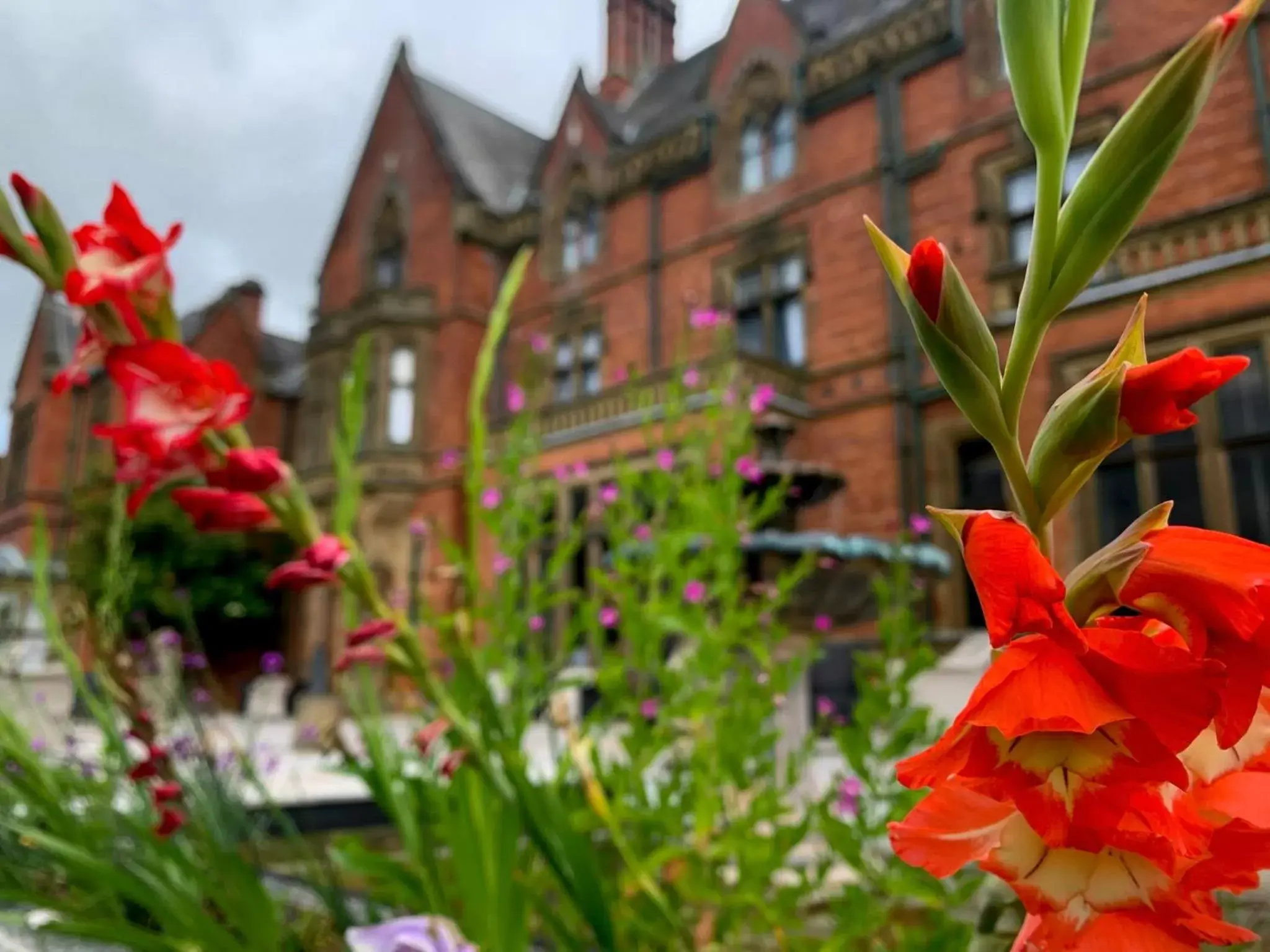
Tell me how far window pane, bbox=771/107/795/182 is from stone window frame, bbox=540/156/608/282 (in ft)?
7.24

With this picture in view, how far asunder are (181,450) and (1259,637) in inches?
22.1

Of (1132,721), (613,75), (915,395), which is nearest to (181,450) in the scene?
(1132,721)

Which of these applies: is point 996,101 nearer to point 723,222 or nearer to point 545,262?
point 723,222

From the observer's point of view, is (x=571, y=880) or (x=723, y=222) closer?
(x=571, y=880)

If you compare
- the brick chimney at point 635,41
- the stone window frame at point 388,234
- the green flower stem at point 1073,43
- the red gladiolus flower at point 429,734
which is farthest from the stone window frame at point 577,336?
the green flower stem at point 1073,43

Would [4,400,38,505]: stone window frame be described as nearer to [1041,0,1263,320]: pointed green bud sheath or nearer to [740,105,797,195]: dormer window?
[740,105,797,195]: dormer window

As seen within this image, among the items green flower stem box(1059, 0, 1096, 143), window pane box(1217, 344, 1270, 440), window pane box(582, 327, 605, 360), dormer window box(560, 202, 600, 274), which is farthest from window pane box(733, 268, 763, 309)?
green flower stem box(1059, 0, 1096, 143)

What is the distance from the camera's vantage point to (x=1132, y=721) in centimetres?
23

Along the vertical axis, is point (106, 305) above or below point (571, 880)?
above

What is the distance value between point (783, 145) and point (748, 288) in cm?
136

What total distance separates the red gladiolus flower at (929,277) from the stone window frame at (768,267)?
296 inches

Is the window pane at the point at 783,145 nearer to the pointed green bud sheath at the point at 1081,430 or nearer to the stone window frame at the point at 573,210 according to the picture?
the stone window frame at the point at 573,210

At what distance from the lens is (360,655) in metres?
0.65

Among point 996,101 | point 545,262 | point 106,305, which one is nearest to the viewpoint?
point 106,305
